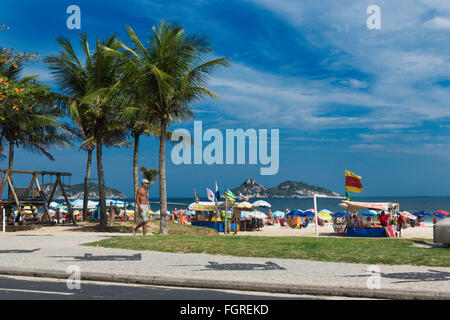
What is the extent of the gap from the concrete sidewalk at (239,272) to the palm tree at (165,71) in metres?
7.72

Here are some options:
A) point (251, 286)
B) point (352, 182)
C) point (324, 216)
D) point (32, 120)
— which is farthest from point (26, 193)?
point (324, 216)

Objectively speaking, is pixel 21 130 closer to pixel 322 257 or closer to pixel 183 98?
pixel 183 98

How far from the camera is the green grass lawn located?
420 inches

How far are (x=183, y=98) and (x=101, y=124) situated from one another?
23.2 feet

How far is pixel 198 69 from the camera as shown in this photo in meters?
19.1

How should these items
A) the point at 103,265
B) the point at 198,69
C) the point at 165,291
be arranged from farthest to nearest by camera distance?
the point at 198,69 < the point at 103,265 < the point at 165,291

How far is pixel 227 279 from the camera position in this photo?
8188 millimetres

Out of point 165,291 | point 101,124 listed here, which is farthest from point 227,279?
point 101,124

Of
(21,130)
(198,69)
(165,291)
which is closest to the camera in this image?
(165,291)

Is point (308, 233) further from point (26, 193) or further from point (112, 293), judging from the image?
point (112, 293)

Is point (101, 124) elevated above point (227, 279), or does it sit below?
above

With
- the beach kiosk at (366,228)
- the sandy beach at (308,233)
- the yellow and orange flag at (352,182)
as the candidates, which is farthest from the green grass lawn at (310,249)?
the sandy beach at (308,233)
